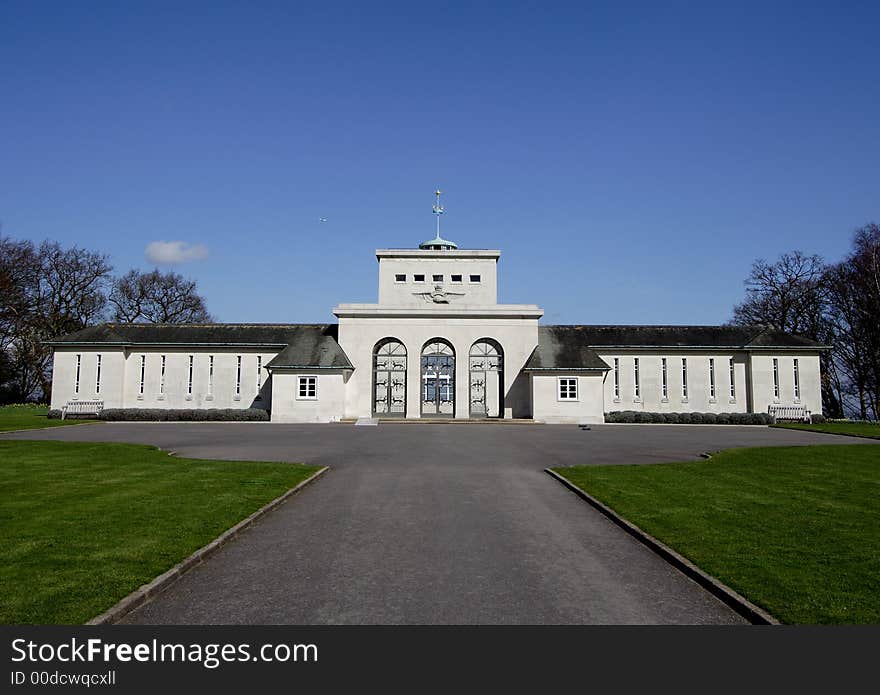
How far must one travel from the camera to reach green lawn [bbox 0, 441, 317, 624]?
20.0 ft

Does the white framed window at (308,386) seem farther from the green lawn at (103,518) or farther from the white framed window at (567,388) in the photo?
the green lawn at (103,518)

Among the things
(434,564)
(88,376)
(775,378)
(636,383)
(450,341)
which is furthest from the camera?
(636,383)

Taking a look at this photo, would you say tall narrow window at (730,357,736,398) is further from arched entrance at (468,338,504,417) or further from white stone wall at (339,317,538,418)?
arched entrance at (468,338,504,417)

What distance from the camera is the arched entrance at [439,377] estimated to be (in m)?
43.2

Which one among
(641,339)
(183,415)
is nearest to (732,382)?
(641,339)

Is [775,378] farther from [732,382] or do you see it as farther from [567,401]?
[567,401]

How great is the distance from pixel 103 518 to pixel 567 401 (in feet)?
110

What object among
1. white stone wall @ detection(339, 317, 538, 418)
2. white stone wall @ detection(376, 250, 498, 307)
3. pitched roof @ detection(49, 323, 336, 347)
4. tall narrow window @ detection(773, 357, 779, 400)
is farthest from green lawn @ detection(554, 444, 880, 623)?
pitched roof @ detection(49, 323, 336, 347)

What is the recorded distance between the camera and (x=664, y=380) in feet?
143

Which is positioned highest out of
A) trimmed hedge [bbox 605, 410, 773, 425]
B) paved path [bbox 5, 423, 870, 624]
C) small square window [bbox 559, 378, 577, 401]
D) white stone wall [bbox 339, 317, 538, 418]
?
white stone wall [bbox 339, 317, 538, 418]

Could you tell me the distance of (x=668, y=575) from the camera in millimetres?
7316

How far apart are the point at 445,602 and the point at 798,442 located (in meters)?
23.7

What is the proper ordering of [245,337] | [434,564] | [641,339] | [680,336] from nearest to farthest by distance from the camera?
[434,564] → [245,337] → [641,339] → [680,336]

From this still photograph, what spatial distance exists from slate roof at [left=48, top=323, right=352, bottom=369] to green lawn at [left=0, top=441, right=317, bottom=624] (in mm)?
23028
